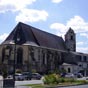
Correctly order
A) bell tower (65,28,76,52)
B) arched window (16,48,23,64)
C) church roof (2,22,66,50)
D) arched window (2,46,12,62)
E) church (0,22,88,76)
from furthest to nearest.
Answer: bell tower (65,28,76,52), church roof (2,22,66,50), church (0,22,88,76), arched window (2,46,12,62), arched window (16,48,23,64)

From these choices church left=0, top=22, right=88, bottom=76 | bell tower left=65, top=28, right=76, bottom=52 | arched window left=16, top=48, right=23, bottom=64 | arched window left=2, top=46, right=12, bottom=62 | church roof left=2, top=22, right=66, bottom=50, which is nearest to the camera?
arched window left=16, top=48, right=23, bottom=64

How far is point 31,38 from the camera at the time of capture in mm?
104188

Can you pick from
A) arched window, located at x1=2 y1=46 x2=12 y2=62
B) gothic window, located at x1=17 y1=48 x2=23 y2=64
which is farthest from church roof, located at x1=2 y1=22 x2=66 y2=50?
arched window, located at x1=2 y1=46 x2=12 y2=62

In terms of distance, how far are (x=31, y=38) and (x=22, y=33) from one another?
16.7ft

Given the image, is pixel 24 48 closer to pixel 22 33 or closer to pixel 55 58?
pixel 22 33

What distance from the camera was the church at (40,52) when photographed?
9750 cm

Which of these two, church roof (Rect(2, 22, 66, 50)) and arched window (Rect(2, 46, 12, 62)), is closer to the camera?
arched window (Rect(2, 46, 12, 62))

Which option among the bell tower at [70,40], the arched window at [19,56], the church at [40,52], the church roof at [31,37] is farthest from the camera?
the bell tower at [70,40]

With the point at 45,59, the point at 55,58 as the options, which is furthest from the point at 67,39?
the point at 45,59

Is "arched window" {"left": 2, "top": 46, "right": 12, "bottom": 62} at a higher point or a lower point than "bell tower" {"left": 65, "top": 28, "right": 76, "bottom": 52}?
lower

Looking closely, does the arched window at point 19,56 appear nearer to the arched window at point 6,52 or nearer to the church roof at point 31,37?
the church roof at point 31,37

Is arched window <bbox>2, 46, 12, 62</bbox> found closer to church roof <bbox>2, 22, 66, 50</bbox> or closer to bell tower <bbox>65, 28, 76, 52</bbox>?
church roof <bbox>2, 22, 66, 50</bbox>

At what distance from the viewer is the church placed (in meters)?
97.5

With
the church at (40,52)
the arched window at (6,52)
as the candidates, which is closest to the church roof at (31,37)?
the church at (40,52)
